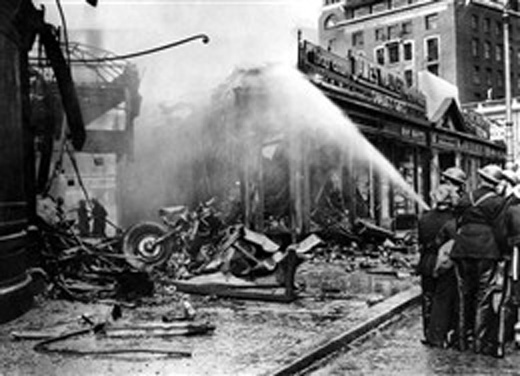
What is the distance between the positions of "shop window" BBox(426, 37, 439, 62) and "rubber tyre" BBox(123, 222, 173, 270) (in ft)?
183

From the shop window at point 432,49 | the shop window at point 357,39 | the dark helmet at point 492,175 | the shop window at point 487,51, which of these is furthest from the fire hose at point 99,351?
the shop window at point 357,39

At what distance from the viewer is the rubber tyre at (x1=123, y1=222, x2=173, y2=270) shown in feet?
42.1

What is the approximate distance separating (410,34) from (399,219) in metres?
47.5

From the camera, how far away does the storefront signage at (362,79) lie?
733 inches

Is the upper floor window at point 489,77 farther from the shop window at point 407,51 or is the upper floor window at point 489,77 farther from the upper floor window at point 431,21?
the shop window at point 407,51

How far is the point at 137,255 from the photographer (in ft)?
42.4

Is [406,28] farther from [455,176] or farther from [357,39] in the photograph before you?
[455,176]

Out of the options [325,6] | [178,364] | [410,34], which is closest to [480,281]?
[178,364]

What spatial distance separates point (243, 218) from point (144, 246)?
5.79m

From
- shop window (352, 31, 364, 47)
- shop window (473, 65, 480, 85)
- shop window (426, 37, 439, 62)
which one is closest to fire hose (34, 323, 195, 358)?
shop window (426, 37, 439, 62)

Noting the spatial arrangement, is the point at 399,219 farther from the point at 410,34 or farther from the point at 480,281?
the point at 410,34

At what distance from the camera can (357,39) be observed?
72.1 metres

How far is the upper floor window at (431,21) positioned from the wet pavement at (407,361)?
6221cm

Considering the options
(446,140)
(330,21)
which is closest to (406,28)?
(330,21)
